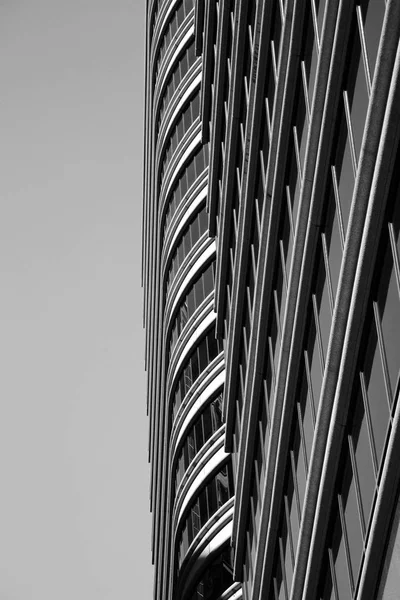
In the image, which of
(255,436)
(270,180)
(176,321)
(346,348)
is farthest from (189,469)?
(346,348)

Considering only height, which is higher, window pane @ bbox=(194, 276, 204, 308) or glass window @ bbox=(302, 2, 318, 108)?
glass window @ bbox=(302, 2, 318, 108)

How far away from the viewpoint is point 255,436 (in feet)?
92.1

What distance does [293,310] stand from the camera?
74.5ft

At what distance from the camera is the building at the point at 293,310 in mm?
16016

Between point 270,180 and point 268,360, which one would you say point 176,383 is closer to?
point 268,360

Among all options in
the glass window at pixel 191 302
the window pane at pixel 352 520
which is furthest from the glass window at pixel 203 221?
the window pane at pixel 352 520

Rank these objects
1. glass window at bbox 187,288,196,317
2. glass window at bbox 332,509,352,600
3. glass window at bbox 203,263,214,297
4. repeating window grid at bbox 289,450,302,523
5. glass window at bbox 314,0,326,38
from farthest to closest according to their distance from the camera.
→ glass window at bbox 187,288,196,317, glass window at bbox 203,263,214,297, repeating window grid at bbox 289,450,302,523, glass window at bbox 314,0,326,38, glass window at bbox 332,509,352,600

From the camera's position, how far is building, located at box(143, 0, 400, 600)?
16.0m

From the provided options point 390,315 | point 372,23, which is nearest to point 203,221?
point 372,23

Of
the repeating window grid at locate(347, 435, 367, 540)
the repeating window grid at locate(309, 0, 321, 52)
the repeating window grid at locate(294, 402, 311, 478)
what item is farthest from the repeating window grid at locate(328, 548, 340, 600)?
the repeating window grid at locate(309, 0, 321, 52)

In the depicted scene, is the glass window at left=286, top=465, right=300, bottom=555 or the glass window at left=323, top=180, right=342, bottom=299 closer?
the glass window at left=323, top=180, right=342, bottom=299

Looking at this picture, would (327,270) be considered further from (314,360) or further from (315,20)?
(315,20)

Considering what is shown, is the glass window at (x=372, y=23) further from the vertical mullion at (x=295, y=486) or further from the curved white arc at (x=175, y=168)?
the curved white arc at (x=175, y=168)

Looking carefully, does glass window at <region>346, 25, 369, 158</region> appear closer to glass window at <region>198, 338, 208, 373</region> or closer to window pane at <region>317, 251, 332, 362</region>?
window pane at <region>317, 251, 332, 362</region>
